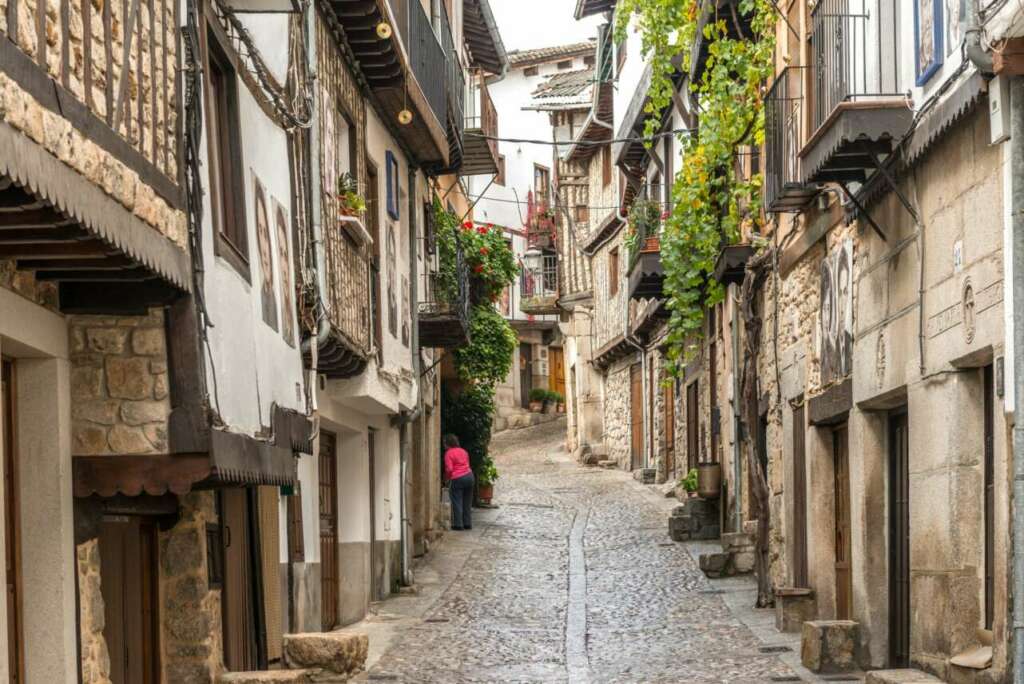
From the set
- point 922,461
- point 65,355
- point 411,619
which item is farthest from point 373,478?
point 65,355

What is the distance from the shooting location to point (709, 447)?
23.4 metres

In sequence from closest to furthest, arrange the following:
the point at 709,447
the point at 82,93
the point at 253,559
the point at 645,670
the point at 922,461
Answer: the point at 82,93
the point at 922,461
the point at 253,559
the point at 645,670
the point at 709,447

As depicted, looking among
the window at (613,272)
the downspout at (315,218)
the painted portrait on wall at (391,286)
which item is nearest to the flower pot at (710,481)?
the painted portrait on wall at (391,286)

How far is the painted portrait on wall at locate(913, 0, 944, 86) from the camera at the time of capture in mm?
9484

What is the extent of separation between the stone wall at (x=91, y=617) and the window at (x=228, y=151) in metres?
2.09

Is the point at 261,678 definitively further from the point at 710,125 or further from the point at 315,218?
the point at 710,125

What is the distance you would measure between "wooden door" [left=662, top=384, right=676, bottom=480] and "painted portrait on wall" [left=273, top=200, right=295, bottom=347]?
18.0 metres

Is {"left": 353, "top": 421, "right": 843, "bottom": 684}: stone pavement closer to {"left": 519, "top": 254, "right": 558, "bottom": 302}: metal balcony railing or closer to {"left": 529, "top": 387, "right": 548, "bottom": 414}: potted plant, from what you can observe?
{"left": 529, "top": 387, "right": 548, "bottom": 414}: potted plant

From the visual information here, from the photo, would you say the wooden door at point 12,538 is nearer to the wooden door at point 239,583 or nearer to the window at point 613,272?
the wooden door at point 239,583

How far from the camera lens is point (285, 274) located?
10828 mm

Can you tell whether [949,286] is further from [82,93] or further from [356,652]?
[82,93]

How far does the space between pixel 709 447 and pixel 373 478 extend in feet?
22.8

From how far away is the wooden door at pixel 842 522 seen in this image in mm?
13664

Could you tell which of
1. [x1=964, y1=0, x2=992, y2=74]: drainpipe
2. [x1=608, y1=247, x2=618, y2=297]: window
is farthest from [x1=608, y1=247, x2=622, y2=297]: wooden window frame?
[x1=964, y1=0, x2=992, y2=74]: drainpipe
